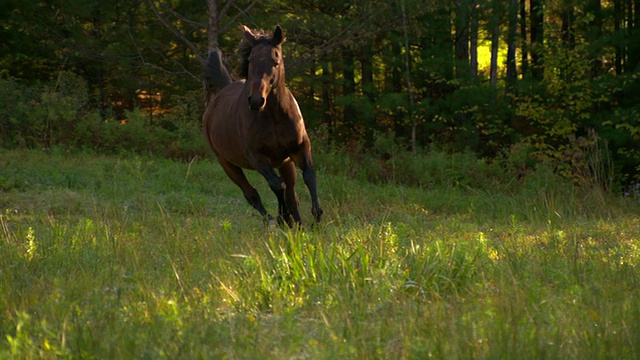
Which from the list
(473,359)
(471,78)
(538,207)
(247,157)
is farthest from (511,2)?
(473,359)

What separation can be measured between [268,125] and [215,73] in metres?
2.99

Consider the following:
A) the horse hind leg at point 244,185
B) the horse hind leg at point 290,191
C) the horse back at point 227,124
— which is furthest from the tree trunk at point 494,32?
the horse hind leg at point 290,191

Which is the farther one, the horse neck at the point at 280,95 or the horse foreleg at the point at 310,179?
the horse foreleg at the point at 310,179

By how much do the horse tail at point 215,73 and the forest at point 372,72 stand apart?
8.26 metres

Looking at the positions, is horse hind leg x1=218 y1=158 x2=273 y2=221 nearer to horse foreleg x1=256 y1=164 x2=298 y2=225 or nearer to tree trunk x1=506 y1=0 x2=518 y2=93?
horse foreleg x1=256 y1=164 x2=298 y2=225

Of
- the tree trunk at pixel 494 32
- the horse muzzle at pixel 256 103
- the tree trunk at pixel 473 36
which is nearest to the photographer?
the horse muzzle at pixel 256 103

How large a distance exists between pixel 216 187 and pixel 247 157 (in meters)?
5.62

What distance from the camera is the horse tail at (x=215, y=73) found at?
441 inches

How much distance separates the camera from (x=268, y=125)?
28.2 feet

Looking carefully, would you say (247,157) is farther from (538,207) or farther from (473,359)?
(473,359)

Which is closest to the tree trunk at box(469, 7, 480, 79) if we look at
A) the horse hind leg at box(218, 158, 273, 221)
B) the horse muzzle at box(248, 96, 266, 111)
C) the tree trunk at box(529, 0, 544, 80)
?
the tree trunk at box(529, 0, 544, 80)

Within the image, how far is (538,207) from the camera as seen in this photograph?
1034 cm

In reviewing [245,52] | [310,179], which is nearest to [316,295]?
[310,179]

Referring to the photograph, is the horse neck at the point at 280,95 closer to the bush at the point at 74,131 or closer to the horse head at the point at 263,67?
the horse head at the point at 263,67
